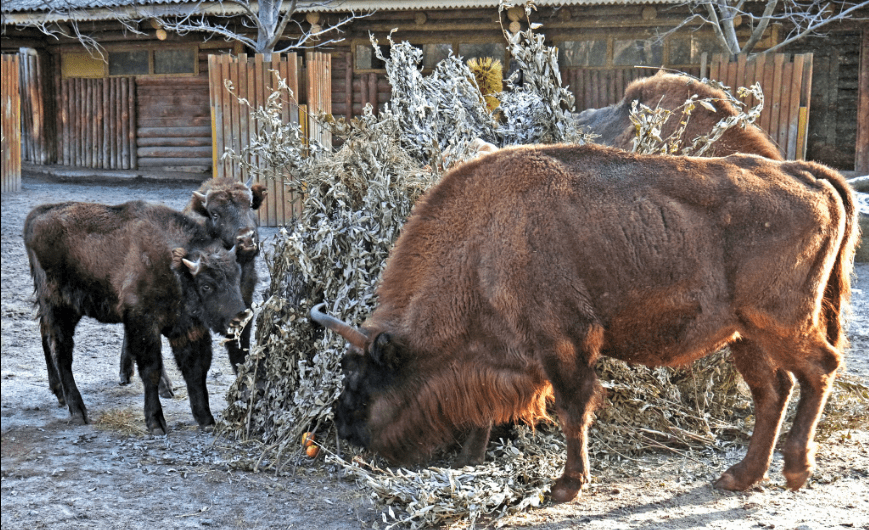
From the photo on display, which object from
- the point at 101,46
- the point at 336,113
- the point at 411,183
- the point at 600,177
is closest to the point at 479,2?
the point at 336,113

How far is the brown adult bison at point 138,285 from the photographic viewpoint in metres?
5.26

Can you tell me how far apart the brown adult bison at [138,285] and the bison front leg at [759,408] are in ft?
9.83

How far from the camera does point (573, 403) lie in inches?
155

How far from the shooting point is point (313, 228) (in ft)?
17.4

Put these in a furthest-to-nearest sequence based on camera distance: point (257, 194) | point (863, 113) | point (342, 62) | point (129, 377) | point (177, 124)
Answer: point (177, 124)
point (342, 62)
point (863, 113)
point (257, 194)
point (129, 377)

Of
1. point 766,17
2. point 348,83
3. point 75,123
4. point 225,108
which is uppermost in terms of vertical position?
point 766,17

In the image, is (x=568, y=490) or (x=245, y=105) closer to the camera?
(x=568, y=490)

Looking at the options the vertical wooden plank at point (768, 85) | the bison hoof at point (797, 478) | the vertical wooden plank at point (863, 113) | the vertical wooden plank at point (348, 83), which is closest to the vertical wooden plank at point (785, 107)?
the vertical wooden plank at point (768, 85)

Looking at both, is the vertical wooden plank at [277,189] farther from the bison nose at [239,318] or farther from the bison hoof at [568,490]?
the bison hoof at [568,490]

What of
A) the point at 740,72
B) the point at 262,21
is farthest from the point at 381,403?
the point at 262,21

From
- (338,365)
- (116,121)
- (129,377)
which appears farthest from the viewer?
(116,121)

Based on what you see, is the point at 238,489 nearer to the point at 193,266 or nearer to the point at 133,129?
the point at 193,266

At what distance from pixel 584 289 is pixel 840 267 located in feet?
4.39

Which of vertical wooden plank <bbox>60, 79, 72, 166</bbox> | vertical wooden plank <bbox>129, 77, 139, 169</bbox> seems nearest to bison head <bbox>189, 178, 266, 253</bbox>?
vertical wooden plank <bbox>129, 77, 139, 169</bbox>
